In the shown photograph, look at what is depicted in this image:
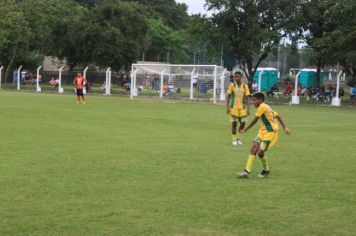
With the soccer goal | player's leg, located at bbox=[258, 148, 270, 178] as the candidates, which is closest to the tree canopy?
the soccer goal

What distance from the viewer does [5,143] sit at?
13.7 m

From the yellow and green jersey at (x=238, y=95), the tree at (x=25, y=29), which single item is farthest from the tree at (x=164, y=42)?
the yellow and green jersey at (x=238, y=95)

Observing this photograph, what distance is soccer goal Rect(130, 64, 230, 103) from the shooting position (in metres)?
39.2

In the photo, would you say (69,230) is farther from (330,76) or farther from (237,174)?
(330,76)

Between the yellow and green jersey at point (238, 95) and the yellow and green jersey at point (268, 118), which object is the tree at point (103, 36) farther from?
the yellow and green jersey at point (268, 118)

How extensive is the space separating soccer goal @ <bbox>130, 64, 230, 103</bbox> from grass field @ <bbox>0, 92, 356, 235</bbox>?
22.6 meters

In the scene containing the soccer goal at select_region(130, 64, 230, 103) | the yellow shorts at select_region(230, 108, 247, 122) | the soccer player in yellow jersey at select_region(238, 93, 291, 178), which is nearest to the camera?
the soccer player in yellow jersey at select_region(238, 93, 291, 178)

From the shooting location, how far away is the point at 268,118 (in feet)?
33.3

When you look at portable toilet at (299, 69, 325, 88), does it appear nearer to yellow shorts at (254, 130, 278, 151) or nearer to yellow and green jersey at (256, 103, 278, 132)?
yellow and green jersey at (256, 103, 278, 132)

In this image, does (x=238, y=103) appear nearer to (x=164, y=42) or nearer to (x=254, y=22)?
(x=254, y=22)

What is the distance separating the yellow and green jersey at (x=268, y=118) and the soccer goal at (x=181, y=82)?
27470 mm

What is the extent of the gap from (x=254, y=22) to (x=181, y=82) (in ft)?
21.1

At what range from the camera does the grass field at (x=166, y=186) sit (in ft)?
22.0

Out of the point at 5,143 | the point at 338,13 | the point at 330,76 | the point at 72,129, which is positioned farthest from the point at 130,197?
the point at 330,76
